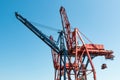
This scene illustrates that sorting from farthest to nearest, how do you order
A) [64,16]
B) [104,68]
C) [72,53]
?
[64,16], [72,53], [104,68]

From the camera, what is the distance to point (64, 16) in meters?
52.0

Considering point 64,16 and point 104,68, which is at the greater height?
point 64,16

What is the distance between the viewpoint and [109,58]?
46969 mm

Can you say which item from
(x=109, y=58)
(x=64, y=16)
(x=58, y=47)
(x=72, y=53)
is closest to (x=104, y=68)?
(x=109, y=58)

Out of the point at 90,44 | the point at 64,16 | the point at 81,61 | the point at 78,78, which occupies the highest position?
the point at 64,16

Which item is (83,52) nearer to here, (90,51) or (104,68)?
(90,51)

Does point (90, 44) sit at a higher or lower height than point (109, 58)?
higher

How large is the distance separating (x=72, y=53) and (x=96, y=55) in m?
5.00

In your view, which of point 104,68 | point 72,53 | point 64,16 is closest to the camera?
point 104,68

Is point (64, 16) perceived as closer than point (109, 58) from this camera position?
No

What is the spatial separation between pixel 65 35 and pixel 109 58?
10789 mm

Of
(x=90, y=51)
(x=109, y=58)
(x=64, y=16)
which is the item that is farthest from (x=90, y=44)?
(x=64, y=16)

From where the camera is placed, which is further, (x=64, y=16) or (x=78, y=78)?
(x=64, y=16)

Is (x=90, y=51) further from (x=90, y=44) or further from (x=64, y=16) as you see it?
(x=64, y=16)
